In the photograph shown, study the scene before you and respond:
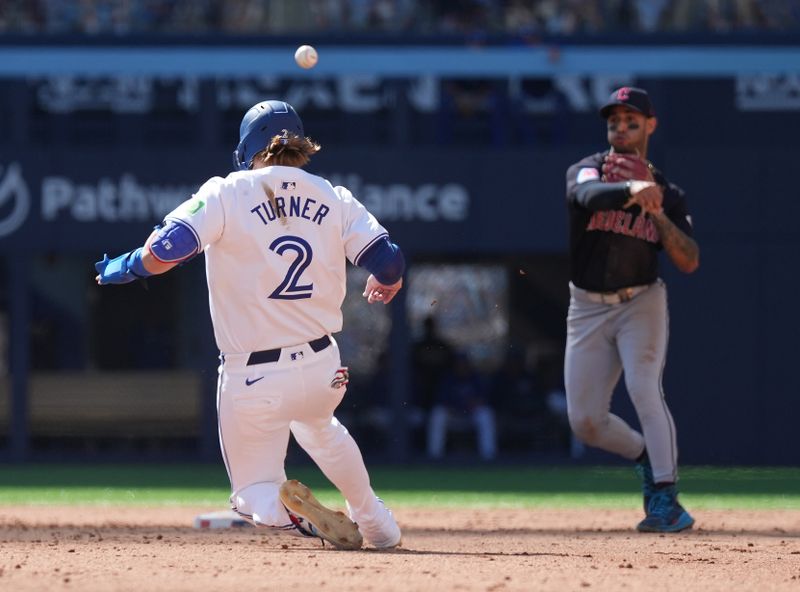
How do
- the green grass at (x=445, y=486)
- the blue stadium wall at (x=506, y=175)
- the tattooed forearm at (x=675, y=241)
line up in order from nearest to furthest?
the tattooed forearm at (x=675, y=241)
the green grass at (x=445, y=486)
the blue stadium wall at (x=506, y=175)

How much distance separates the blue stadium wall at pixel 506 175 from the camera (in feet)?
42.0

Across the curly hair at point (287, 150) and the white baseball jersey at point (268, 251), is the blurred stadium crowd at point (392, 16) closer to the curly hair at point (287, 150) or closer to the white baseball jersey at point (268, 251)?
the curly hair at point (287, 150)

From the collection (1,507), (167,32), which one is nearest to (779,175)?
(167,32)

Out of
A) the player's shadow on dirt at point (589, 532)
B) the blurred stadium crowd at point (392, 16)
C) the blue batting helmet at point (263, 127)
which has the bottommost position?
the player's shadow on dirt at point (589, 532)

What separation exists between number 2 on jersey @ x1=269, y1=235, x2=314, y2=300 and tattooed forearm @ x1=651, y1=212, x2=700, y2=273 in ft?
7.08

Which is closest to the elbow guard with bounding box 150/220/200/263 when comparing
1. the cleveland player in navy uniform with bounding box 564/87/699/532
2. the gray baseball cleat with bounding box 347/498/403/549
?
the gray baseball cleat with bounding box 347/498/403/549

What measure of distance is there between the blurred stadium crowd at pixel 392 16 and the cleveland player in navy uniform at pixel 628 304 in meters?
6.84

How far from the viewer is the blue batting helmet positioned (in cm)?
563

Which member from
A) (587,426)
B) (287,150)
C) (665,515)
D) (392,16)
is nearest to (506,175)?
(392,16)

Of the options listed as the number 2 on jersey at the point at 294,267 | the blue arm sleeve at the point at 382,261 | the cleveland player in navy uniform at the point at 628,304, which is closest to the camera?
the number 2 on jersey at the point at 294,267

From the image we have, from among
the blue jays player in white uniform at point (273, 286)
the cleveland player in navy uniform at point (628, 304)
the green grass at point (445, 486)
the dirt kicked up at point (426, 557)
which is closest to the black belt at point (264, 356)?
the blue jays player in white uniform at point (273, 286)

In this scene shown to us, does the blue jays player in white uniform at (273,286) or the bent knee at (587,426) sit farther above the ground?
the blue jays player in white uniform at (273,286)

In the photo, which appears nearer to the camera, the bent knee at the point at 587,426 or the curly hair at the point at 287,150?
the curly hair at the point at 287,150

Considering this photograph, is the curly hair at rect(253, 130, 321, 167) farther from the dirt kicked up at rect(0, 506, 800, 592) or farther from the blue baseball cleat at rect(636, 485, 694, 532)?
the blue baseball cleat at rect(636, 485, 694, 532)
